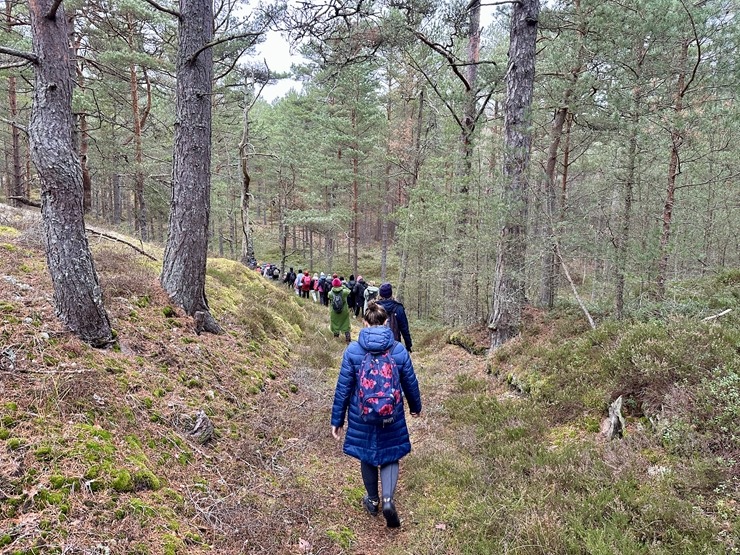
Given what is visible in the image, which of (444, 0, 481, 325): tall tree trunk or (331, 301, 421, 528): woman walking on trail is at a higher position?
(444, 0, 481, 325): tall tree trunk

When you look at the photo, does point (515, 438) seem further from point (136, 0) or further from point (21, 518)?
point (136, 0)

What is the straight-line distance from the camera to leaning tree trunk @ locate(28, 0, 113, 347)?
360 centimetres

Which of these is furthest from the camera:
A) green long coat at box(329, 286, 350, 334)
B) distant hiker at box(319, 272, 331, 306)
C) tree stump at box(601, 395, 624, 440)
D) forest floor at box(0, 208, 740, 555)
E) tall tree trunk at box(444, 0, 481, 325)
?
distant hiker at box(319, 272, 331, 306)

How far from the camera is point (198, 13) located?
5805 mm

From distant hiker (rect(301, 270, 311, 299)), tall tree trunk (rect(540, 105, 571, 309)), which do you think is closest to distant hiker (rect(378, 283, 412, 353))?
tall tree trunk (rect(540, 105, 571, 309))

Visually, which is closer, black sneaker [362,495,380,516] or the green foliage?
the green foliage

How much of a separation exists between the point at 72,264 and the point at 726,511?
568 centimetres

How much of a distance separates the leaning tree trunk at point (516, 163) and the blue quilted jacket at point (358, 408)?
4.37 meters

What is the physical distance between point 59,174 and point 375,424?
373 centimetres

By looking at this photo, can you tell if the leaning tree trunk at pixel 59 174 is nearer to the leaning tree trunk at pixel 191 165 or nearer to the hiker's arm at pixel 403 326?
the leaning tree trunk at pixel 191 165

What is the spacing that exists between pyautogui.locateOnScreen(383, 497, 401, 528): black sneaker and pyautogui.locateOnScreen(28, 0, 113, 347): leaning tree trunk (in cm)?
336

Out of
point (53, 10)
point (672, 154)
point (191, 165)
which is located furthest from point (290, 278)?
point (53, 10)

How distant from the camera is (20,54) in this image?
332 cm

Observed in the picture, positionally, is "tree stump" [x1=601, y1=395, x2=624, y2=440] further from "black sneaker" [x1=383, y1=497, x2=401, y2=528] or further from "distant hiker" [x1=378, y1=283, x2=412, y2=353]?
"distant hiker" [x1=378, y1=283, x2=412, y2=353]
